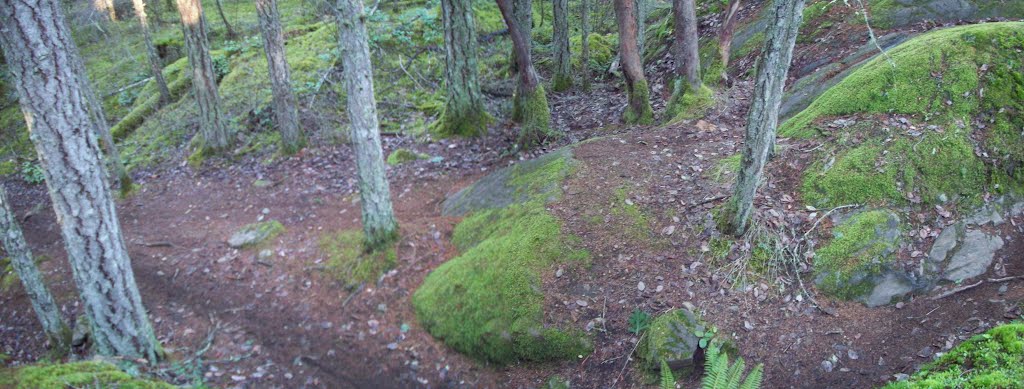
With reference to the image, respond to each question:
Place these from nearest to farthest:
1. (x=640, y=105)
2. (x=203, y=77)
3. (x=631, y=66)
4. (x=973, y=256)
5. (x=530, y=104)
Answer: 1. (x=973, y=256)
2. (x=631, y=66)
3. (x=640, y=105)
4. (x=530, y=104)
5. (x=203, y=77)

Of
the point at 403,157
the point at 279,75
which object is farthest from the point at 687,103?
the point at 279,75

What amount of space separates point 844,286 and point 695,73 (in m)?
4.73

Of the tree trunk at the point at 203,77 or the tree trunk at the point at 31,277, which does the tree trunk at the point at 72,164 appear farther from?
the tree trunk at the point at 203,77

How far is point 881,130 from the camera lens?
591 cm

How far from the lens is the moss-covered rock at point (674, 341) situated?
15.2ft

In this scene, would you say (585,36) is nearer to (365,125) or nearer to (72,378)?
(365,125)

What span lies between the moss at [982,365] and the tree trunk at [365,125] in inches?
222

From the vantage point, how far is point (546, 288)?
5559 mm

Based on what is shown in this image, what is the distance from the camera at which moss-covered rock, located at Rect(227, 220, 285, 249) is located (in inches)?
332

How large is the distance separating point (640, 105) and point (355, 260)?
5.49 meters

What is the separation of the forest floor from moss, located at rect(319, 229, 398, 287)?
5.1 inches

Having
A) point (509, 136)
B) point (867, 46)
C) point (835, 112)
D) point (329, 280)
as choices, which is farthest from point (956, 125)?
point (329, 280)

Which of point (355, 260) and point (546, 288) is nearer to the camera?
point (546, 288)

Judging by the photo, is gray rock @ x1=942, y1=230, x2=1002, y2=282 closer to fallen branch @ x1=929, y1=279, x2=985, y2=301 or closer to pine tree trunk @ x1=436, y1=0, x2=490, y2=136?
fallen branch @ x1=929, y1=279, x2=985, y2=301
